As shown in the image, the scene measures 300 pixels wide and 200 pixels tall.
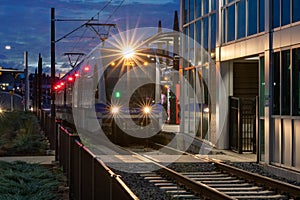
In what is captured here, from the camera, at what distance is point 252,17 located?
19.7 meters

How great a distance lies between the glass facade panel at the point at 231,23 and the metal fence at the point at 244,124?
7.86ft

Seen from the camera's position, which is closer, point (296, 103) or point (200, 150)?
point (296, 103)

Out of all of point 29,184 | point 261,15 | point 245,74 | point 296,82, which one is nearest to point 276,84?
point 296,82

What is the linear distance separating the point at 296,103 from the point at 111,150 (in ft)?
31.8

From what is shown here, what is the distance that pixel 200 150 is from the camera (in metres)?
23.6

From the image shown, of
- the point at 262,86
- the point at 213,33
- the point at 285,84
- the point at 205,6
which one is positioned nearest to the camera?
the point at 285,84

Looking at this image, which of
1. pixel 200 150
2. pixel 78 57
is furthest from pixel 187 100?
pixel 78 57

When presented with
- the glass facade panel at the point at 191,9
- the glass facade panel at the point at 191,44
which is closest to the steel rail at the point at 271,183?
the glass facade panel at the point at 191,44

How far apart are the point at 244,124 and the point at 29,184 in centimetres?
1175

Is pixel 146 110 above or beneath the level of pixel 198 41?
beneath

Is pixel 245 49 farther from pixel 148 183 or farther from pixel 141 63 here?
pixel 141 63

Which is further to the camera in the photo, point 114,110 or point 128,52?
point 128,52

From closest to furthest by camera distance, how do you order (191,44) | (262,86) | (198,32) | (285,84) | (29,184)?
(29,184) → (285,84) → (262,86) → (198,32) → (191,44)

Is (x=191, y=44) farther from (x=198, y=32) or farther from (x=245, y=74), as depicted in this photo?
(x=245, y=74)
